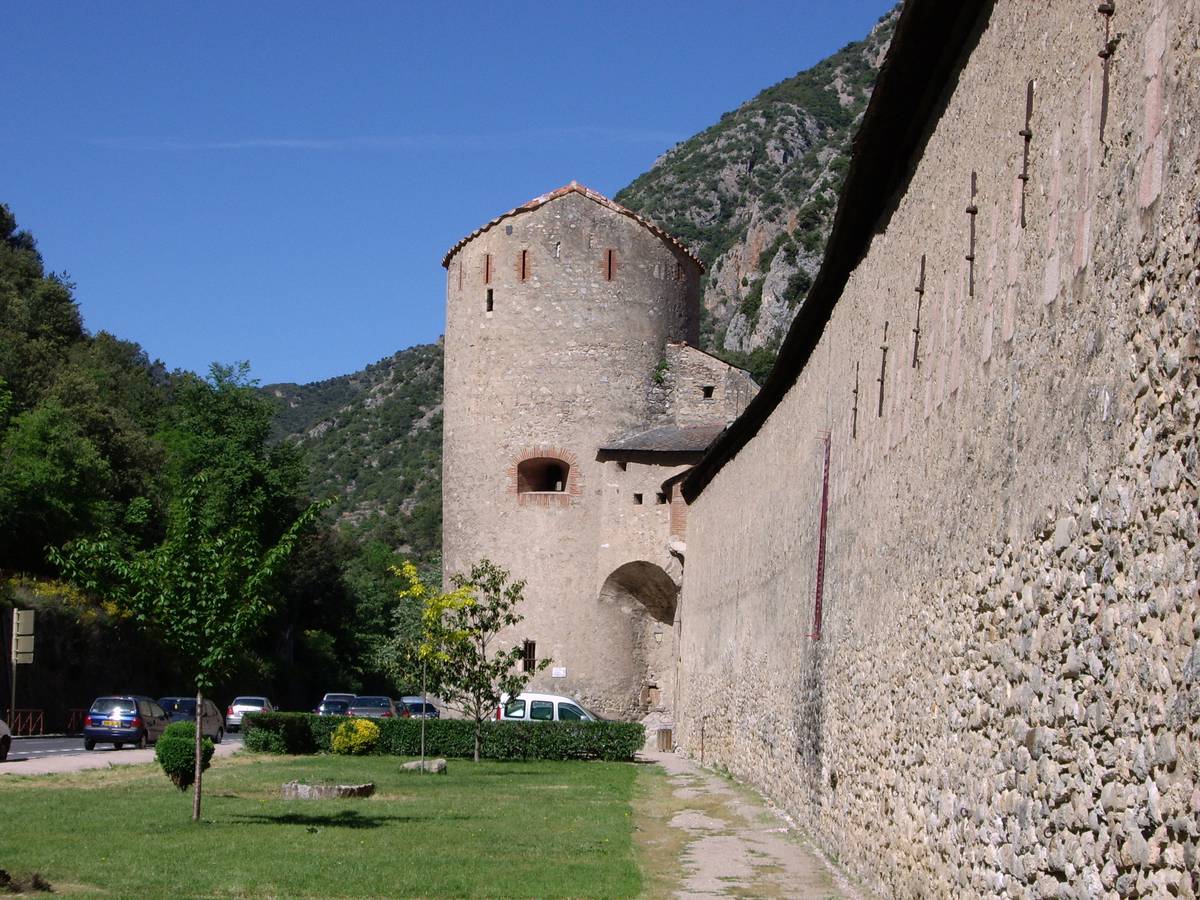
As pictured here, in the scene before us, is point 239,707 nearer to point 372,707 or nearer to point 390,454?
point 372,707

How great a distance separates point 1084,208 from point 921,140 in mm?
4536

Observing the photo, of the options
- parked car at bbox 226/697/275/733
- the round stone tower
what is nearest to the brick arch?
the round stone tower

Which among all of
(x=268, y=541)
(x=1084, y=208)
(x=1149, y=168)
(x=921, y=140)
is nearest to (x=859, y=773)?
(x=921, y=140)

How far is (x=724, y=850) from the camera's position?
1298 centimetres

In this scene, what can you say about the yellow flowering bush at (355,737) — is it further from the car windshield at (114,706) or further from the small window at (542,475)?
the small window at (542,475)

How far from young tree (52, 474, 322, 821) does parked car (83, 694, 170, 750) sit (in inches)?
620

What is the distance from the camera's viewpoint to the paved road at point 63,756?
2198 centimetres

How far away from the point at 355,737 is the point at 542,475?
359 inches

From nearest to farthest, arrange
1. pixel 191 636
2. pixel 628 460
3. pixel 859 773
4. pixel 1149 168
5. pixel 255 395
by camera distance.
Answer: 1. pixel 1149 168
2. pixel 859 773
3. pixel 191 636
4. pixel 628 460
5. pixel 255 395

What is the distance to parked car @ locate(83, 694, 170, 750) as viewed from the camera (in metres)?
29.0

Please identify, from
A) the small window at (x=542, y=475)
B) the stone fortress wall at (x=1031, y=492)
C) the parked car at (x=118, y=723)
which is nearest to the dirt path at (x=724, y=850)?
the stone fortress wall at (x=1031, y=492)

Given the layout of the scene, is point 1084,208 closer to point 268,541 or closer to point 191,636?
point 191,636

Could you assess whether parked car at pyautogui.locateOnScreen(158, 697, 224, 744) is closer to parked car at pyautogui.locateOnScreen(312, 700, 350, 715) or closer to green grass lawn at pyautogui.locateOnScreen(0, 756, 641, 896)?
parked car at pyautogui.locateOnScreen(312, 700, 350, 715)

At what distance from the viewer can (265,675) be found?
52.0 metres
